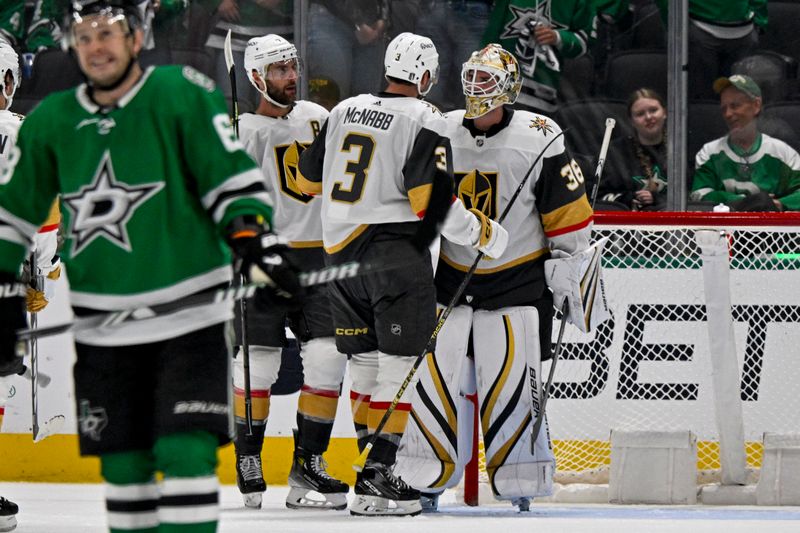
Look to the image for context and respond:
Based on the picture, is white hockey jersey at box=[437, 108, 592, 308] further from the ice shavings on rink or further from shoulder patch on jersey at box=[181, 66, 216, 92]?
shoulder patch on jersey at box=[181, 66, 216, 92]

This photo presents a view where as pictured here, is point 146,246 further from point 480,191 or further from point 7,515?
point 480,191

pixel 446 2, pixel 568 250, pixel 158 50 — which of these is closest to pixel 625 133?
pixel 446 2

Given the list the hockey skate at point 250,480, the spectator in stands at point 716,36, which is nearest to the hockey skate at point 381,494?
the hockey skate at point 250,480

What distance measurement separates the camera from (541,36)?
267 inches

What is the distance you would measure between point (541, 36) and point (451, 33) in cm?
37

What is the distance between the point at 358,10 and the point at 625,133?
3.96ft

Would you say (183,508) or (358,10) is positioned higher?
(358,10)

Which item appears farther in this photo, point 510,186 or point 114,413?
point 510,186

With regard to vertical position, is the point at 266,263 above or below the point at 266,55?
below

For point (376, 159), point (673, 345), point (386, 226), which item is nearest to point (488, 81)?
point (376, 159)

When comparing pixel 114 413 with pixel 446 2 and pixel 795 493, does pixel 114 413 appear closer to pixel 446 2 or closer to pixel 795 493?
pixel 795 493

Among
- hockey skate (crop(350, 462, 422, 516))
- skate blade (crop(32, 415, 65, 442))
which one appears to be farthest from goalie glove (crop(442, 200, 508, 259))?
skate blade (crop(32, 415, 65, 442))

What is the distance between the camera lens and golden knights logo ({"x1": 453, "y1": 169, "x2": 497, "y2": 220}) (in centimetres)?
519

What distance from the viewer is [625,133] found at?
6.59 metres
